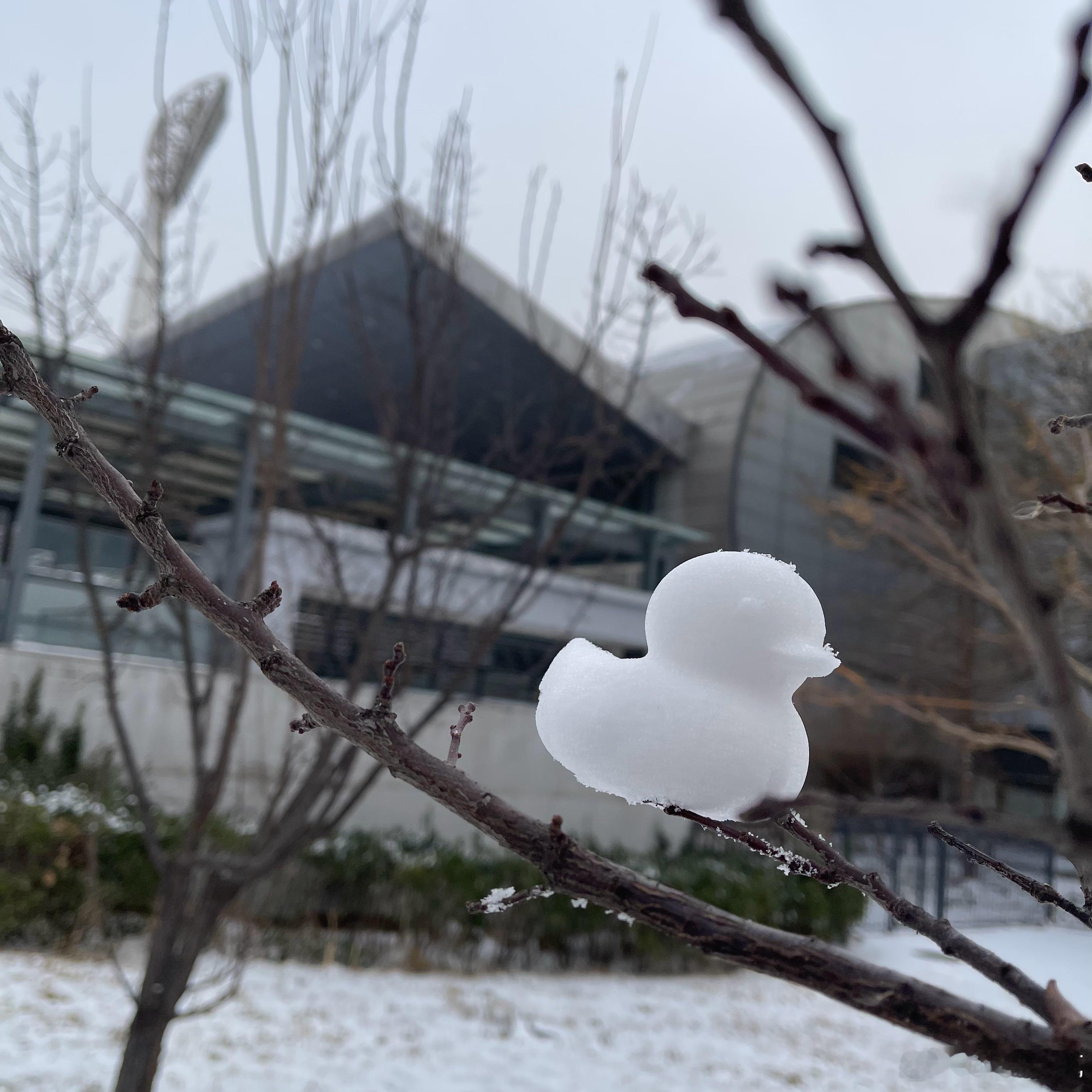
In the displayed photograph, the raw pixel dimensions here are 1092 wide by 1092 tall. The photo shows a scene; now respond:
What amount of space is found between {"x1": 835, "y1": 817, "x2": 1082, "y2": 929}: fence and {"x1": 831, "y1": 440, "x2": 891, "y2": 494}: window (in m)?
2.92

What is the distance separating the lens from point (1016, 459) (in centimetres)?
913

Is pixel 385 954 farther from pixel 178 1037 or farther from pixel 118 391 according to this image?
pixel 118 391

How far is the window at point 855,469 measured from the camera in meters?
A: 8.09

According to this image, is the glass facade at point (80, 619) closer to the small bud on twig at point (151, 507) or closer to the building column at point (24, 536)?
the building column at point (24, 536)

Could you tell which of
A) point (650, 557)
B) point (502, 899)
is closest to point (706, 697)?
point (502, 899)

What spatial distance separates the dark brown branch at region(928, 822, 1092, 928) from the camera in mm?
781

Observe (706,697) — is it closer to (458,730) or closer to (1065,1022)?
(458,730)

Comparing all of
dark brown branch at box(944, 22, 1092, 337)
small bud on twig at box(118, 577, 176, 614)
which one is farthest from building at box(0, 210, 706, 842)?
dark brown branch at box(944, 22, 1092, 337)

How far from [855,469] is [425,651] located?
7.10 meters

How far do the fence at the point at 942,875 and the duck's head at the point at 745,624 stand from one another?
22.3 ft

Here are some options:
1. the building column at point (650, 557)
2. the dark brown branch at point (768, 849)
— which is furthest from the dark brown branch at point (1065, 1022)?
the building column at point (650, 557)

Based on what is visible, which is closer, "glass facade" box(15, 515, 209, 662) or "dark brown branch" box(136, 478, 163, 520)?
"dark brown branch" box(136, 478, 163, 520)

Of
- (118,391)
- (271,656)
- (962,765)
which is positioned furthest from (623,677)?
(962,765)

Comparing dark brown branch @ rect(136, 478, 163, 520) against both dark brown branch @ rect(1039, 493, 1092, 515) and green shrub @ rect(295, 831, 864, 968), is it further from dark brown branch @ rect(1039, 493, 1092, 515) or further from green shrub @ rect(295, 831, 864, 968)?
green shrub @ rect(295, 831, 864, 968)
